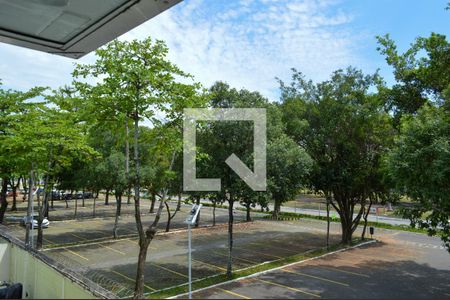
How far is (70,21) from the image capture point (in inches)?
84.6

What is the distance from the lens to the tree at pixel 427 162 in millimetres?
12315

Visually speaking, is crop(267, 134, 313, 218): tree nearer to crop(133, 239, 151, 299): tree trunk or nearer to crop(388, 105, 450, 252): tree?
crop(388, 105, 450, 252): tree

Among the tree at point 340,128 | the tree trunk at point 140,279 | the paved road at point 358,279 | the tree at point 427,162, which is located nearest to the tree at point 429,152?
the tree at point 427,162

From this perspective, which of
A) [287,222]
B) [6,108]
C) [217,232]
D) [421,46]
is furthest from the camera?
[287,222]

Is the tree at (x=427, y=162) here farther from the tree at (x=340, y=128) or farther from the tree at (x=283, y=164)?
the tree at (x=340, y=128)

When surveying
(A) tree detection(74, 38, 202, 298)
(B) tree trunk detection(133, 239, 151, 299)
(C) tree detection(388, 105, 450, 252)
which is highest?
(A) tree detection(74, 38, 202, 298)

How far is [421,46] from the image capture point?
671 inches

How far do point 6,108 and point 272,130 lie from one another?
1476cm

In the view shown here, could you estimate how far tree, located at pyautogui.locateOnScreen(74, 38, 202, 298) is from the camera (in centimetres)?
1282

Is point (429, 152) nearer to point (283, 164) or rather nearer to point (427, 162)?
point (427, 162)

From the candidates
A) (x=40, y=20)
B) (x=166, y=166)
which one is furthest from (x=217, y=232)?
(x=40, y=20)

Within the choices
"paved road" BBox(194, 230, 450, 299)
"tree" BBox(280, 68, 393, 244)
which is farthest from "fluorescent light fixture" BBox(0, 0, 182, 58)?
"tree" BBox(280, 68, 393, 244)

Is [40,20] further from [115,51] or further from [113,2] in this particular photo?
[115,51]

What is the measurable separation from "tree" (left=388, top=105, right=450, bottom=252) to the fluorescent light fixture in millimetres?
12405
